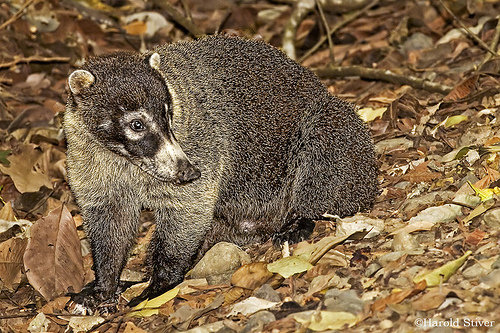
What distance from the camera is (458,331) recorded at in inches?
180

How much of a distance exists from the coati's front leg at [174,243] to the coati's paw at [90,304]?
0.68ft

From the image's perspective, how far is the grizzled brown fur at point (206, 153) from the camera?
6293 mm

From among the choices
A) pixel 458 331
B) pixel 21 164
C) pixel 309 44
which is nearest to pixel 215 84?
pixel 21 164

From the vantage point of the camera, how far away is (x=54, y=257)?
7176 mm

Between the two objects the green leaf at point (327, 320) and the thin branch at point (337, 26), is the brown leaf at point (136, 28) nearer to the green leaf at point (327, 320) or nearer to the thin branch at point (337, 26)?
the thin branch at point (337, 26)

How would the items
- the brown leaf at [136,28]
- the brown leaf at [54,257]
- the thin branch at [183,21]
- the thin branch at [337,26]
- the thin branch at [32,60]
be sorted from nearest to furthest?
the brown leaf at [54,257] → the thin branch at [32,60] → the thin branch at [337,26] → the thin branch at [183,21] → the brown leaf at [136,28]

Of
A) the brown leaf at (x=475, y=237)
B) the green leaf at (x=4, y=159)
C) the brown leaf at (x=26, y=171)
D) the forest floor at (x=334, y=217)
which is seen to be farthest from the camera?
the green leaf at (x=4, y=159)

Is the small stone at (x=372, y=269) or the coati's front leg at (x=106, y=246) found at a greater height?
the small stone at (x=372, y=269)

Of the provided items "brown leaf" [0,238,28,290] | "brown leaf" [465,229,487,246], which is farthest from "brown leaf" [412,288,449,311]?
"brown leaf" [0,238,28,290]

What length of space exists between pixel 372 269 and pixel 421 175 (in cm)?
188

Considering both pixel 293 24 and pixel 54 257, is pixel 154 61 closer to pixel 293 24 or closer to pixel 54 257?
pixel 54 257

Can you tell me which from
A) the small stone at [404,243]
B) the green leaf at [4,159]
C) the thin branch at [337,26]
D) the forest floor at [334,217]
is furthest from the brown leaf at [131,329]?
the thin branch at [337,26]

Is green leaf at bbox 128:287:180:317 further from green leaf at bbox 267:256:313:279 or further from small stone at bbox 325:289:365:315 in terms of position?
small stone at bbox 325:289:365:315

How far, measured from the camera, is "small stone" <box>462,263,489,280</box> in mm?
5147
